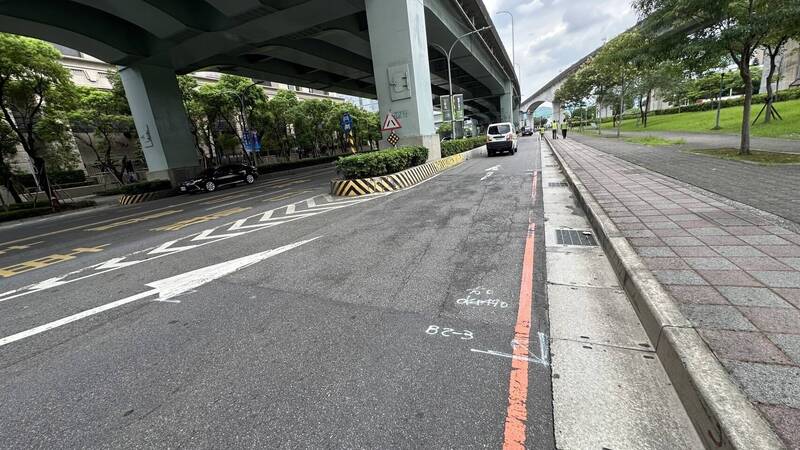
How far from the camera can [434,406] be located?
2238 millimetres

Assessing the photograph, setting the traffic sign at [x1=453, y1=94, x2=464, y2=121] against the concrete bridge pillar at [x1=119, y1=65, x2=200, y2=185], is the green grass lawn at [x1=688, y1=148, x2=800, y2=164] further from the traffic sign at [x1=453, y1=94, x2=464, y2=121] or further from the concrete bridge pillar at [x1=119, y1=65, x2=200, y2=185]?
the concrete bridge pillar at [x1=119, y1=65, x2=200, y2=185]

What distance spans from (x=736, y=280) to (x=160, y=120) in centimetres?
2577

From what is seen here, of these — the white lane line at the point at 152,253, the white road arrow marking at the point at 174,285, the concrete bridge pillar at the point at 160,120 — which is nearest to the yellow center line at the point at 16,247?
the white lane line at the point at 152,253

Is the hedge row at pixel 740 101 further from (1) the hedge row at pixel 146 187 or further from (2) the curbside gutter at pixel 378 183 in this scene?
(1) the hedge row at pixel 146 187

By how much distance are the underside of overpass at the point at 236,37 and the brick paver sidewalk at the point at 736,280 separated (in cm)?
1210

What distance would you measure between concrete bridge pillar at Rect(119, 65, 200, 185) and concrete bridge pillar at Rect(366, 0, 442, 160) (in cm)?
1410

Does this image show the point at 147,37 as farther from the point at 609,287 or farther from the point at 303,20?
the point at 609,287

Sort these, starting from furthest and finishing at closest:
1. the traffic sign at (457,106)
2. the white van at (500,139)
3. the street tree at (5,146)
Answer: the traffic sign at (457,106) < the white van at (500,139) < the street tree at (5,146)

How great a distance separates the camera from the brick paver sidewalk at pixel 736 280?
79.7 inches

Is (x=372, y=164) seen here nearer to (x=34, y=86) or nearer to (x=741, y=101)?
(x=34, y=86)

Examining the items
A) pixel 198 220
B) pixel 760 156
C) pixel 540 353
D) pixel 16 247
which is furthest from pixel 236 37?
pixel 760 156

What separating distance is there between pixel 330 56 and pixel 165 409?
2517 centimetres

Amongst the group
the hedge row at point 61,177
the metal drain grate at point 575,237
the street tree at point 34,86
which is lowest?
A: the metal drain grate at point 575,237

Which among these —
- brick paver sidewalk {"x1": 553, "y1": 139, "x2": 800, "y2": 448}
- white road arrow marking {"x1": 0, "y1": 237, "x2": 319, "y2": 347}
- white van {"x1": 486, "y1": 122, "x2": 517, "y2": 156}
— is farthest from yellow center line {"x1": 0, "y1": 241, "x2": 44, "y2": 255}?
white van {"x1": 486, "y1": 122, "x2": 517, "y2": 156}
